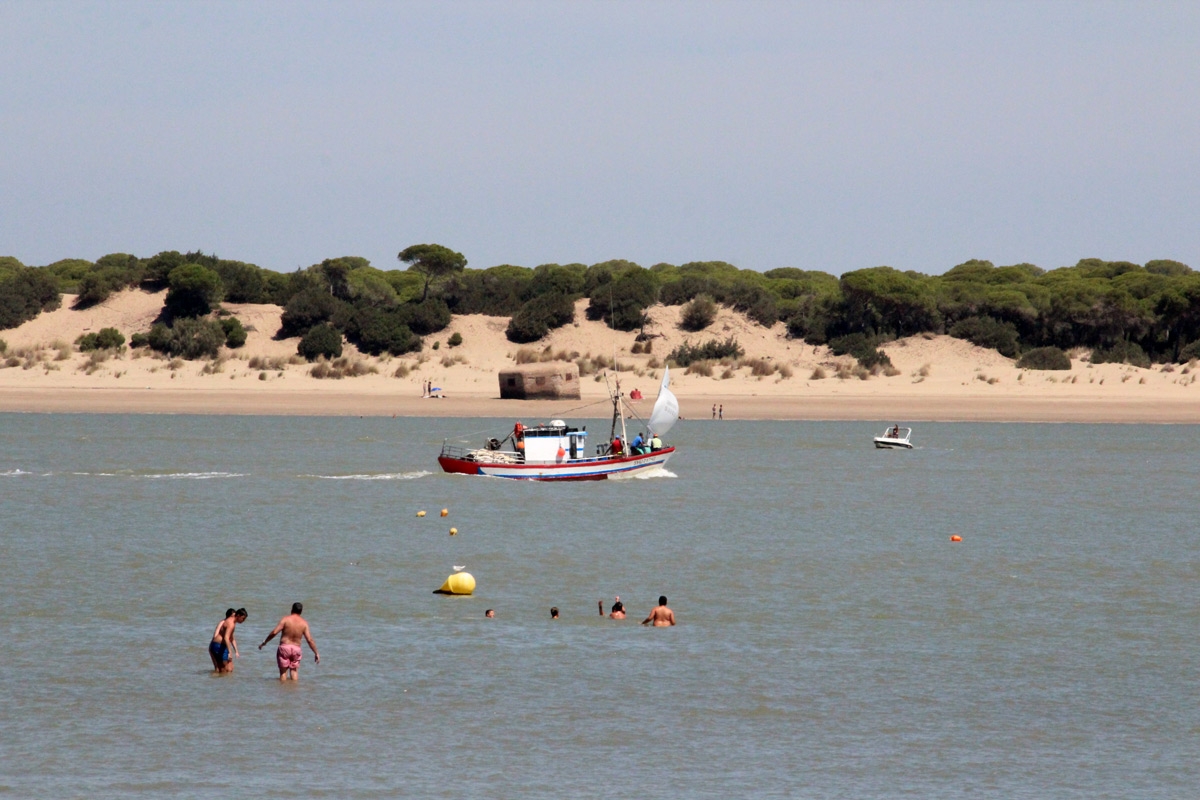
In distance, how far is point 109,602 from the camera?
1198 inches

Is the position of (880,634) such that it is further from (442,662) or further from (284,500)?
(284,500)

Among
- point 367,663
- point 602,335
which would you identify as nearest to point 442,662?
point 367,663

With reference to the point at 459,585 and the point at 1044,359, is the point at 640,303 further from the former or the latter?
the point at 459,585

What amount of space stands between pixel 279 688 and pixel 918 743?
9664 mm

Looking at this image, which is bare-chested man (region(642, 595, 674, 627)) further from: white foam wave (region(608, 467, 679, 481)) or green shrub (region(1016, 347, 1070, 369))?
green shrub (region(1016, 347, 1070, 369))

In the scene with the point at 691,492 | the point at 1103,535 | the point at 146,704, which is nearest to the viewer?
the point at 146,704

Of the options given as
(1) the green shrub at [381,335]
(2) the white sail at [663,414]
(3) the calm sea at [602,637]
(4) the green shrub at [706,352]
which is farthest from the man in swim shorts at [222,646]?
(1) the green shrub at [381,335]

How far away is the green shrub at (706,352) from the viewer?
8962cm

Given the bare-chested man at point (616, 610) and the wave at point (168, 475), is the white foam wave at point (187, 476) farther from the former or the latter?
the bare-chested man at point (616, 610)

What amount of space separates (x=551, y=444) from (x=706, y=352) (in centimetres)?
3960

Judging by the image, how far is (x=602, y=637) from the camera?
27500 mm

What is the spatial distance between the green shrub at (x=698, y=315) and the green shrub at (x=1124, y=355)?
23.7 meters

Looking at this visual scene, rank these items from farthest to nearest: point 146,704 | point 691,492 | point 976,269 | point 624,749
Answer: point 976,269, point 691,492, point 146,704, point 624,749

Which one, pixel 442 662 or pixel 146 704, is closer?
pixel 146 704
